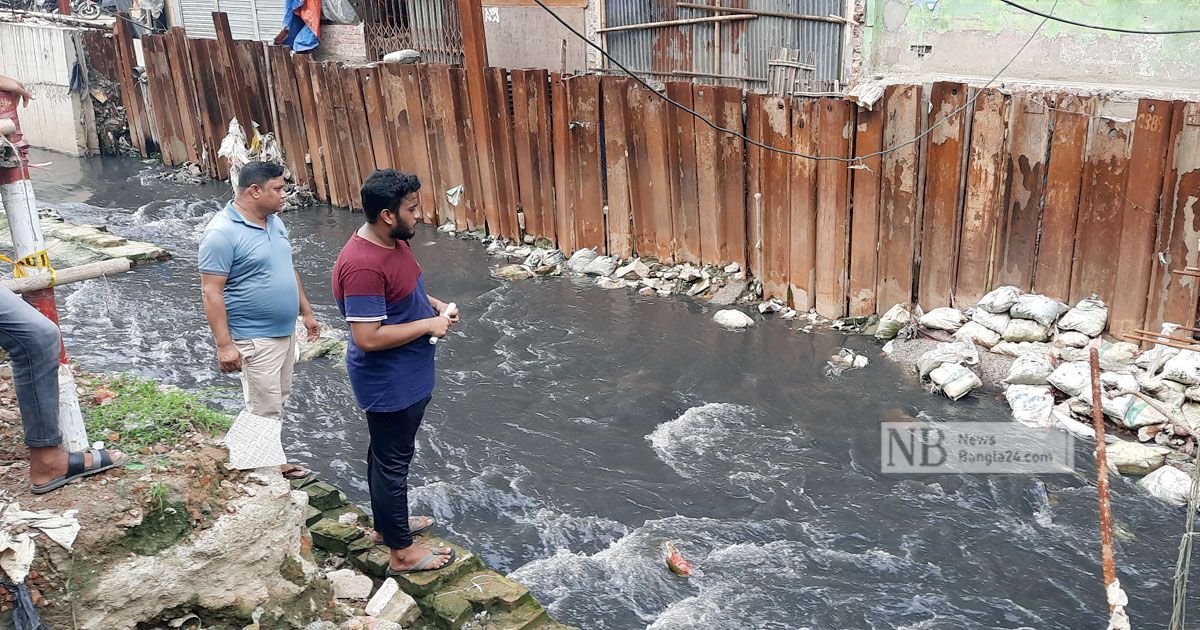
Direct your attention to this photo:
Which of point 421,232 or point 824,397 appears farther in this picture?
point 421,232

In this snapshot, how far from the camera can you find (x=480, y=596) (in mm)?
4488

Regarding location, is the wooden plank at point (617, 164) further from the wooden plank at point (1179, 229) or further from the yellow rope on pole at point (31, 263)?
the yellow rope on pole at point (31, 263)

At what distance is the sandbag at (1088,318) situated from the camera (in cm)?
734

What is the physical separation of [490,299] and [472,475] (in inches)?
147

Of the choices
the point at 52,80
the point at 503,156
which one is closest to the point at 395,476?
the point at 503,156

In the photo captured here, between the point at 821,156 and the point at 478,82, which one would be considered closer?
the point at 821,156

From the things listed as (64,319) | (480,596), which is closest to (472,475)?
(480,596)

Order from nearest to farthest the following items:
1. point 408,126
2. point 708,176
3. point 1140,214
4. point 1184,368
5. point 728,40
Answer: point 1184,368 < point 1140,214 < point 708,176 < point 728,40 < point 408,126

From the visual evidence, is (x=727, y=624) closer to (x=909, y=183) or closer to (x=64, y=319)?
(x=909, y=183)

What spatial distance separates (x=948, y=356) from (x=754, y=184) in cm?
245

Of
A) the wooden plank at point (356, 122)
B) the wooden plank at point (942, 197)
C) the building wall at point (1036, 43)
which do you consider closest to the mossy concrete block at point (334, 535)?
the wooden plank at point (942, 197)

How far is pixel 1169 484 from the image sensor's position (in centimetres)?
597

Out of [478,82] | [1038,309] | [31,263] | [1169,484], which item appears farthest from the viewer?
[478,82]

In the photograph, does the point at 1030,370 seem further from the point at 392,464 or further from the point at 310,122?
the point at 310,122
